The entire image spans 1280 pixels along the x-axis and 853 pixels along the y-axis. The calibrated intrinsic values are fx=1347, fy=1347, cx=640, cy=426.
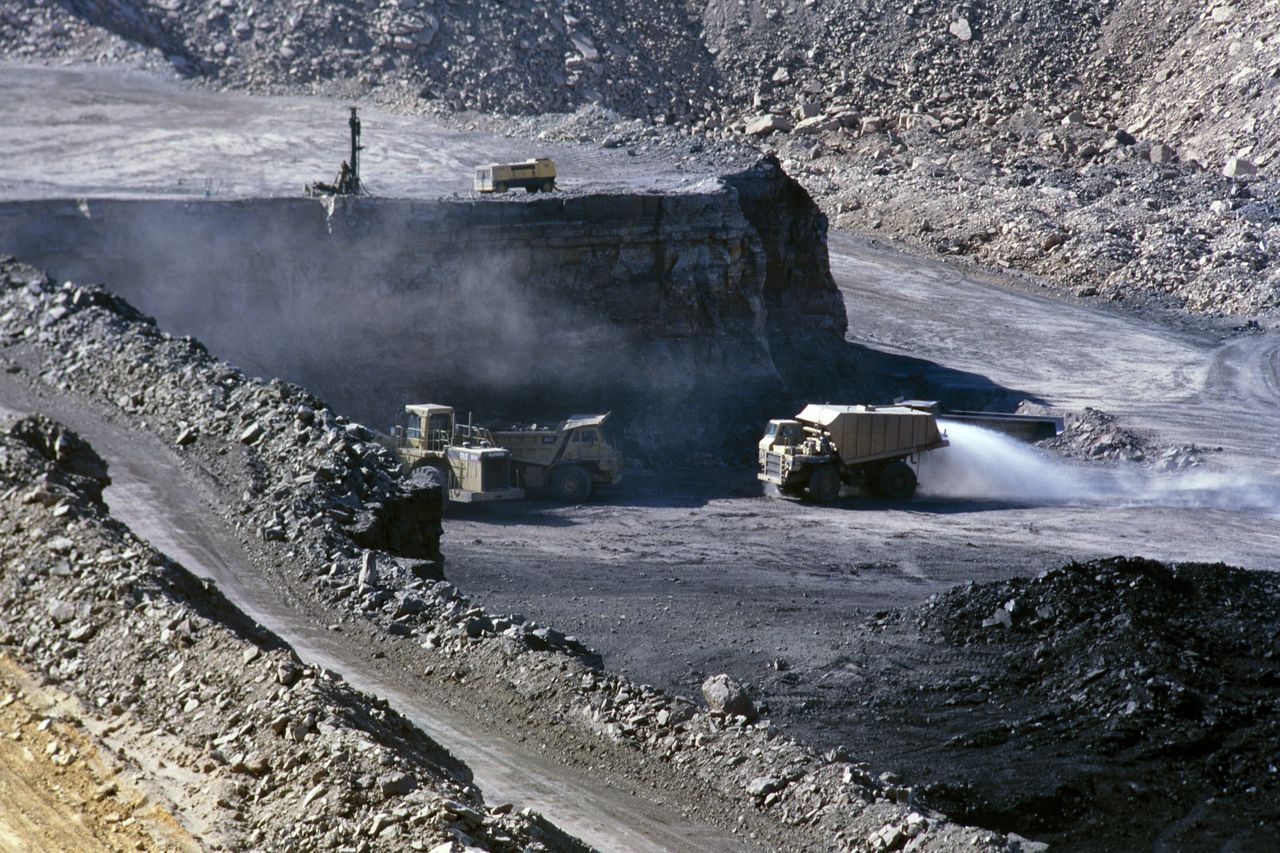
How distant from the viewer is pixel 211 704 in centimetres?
1145

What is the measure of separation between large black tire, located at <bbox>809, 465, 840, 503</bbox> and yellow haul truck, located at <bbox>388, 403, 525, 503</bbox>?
6.24 metres

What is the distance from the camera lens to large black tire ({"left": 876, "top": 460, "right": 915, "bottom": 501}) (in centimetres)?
2908

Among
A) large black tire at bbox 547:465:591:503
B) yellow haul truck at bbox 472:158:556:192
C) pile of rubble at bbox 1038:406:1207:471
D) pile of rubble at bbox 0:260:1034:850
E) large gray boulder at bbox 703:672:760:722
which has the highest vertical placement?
yellow haul truck at bbox 472:158:556:192

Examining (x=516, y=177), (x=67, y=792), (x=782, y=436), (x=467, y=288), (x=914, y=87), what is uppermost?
(x=914, y=87)

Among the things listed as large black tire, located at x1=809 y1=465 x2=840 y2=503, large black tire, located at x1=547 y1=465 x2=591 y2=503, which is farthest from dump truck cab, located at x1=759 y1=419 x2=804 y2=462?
large black tire, located at x1=547 y1=465 x2=591 y2=503

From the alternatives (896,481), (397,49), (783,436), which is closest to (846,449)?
(783,436)

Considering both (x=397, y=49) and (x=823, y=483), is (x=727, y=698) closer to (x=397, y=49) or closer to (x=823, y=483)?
(x=823, y=483)

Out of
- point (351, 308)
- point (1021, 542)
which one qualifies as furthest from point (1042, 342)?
point (351, 308)

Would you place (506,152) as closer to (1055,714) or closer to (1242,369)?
(1242,369)

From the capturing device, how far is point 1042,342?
3978 centimetres

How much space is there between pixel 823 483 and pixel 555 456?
5.71 m

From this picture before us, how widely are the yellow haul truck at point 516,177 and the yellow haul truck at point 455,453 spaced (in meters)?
7.42

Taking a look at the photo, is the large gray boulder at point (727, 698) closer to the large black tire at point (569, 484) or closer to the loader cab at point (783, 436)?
the large black tire at point (569, 484)

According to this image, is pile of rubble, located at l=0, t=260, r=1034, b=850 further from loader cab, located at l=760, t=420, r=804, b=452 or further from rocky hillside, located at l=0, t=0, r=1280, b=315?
rocky hillside, located at l=0, t=0, r=1280, b=315
